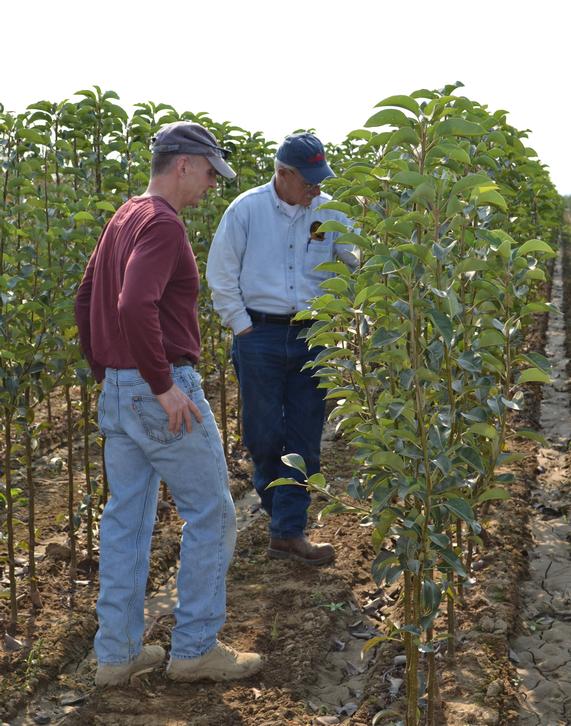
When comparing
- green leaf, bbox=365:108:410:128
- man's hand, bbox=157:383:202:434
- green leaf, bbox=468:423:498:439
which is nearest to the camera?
green leaf, bbox=365:108:410:128

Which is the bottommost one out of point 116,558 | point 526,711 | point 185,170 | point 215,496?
point 526,711

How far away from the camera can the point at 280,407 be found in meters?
4.84

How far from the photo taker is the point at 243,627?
13.9 ft

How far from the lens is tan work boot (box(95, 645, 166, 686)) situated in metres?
3.56

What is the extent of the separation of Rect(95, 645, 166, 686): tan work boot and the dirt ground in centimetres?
4

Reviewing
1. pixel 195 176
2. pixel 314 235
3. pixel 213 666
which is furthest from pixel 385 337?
pixel 314 235

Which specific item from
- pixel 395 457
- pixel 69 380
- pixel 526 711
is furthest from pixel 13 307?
pixel 526 711

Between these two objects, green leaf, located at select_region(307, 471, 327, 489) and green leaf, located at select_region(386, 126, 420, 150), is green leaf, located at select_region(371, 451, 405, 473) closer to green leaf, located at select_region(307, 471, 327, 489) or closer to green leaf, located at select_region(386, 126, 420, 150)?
green leaf, located at select_region(307, 471, 327, 489)

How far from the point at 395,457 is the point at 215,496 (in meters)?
0.95

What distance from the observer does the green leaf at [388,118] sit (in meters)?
2.71

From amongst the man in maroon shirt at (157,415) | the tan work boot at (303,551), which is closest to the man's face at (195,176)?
the man in maroon shirt at (157,415)

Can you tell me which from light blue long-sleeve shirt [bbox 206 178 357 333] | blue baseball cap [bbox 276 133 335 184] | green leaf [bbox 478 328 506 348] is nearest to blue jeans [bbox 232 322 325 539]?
light blue long-sleeve shirt [bbox 206 178 357 333]

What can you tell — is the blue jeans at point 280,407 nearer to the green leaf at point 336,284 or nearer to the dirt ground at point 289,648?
the dirt ground at point 289,648

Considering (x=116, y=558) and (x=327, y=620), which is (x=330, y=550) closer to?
(x=327, y=620)
